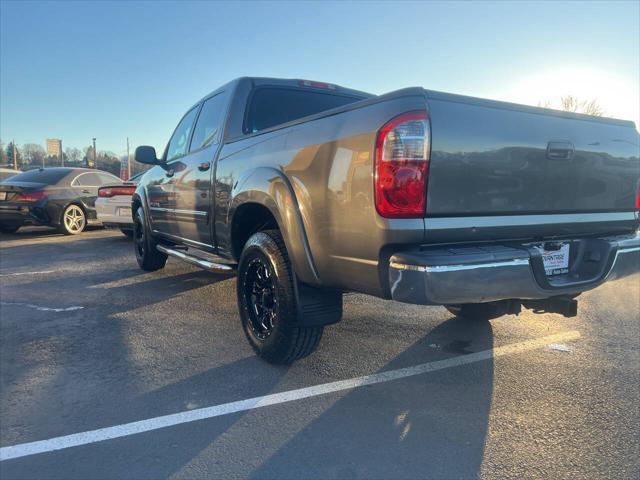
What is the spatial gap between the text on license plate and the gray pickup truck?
0.4 inches

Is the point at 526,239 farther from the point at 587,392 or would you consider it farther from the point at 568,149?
the point at 587,392

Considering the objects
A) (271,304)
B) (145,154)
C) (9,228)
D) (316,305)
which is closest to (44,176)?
(9,228)

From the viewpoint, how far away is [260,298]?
3469 mm

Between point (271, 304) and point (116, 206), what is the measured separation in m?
6.55

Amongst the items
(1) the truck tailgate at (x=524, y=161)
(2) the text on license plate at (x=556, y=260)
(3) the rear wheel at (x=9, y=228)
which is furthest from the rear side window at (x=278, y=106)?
(3) the rear wheel at (x=9, y=228)

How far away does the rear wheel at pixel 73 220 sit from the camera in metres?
10.3

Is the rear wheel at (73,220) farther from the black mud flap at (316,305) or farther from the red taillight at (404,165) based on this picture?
the red taillight at (404,165)

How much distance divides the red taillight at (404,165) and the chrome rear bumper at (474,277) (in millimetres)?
234

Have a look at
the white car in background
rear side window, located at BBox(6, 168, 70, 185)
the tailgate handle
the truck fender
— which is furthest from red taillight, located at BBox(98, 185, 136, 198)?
the tailgate handle

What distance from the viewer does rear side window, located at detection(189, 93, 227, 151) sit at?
4.31 metres

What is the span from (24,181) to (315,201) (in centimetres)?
1014

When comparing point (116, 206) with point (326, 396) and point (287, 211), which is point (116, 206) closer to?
point (287, 211)

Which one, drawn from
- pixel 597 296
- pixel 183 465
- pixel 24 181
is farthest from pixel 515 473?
pixel 24 181

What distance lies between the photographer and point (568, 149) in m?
2.67
